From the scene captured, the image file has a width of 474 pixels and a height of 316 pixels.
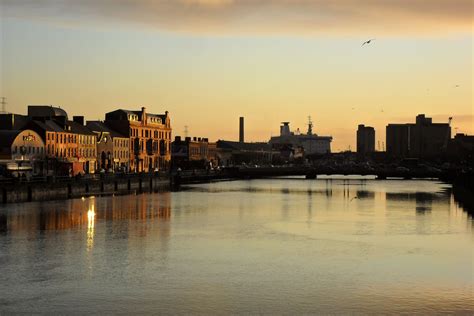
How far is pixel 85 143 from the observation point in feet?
468

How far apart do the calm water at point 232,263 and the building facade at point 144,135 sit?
94.5 metres

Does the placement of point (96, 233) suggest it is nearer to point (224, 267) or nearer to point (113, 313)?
point (224, 267)

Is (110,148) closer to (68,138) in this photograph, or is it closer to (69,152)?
(69,152)

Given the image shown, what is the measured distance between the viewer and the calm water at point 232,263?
1218 inches

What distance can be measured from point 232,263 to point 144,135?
138m

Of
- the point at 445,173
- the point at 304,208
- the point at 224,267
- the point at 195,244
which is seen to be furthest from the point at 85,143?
the point at 224,267

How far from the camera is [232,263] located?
40781 mm

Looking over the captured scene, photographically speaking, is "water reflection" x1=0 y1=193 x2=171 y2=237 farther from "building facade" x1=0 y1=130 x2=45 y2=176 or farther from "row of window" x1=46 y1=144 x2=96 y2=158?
"row of window" x1=46 y1=144 x2=96 y2=158

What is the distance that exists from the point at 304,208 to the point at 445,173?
3809 inches

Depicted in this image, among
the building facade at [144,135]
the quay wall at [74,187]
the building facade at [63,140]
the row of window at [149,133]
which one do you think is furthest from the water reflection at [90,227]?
the row of window at [149,133]

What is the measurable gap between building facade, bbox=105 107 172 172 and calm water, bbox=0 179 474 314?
9451cm

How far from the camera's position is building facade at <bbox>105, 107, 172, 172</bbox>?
168 meters

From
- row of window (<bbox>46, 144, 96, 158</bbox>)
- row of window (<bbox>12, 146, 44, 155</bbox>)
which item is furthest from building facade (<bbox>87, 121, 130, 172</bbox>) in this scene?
row of window (<bbox>12, 146, 44, 155</bbox>)

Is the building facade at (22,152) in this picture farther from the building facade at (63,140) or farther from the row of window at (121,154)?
the row of window at (121,154)
